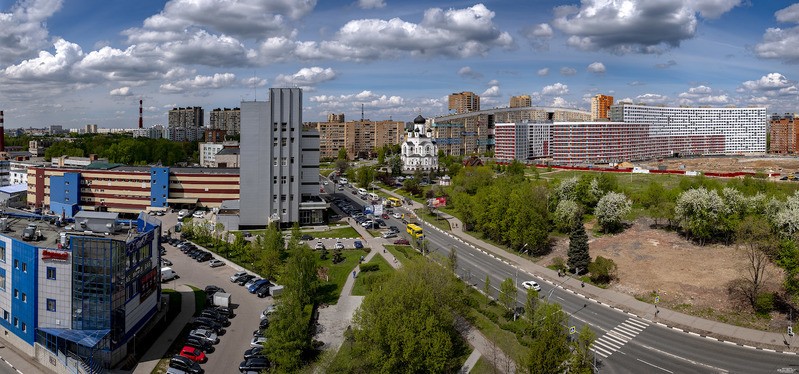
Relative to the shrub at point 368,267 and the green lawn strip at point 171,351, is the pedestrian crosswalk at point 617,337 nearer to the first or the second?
the shrub at point 368,267

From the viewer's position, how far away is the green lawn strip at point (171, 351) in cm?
3212

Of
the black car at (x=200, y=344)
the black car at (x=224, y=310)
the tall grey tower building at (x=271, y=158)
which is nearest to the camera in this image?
the black car at (x=200, y=344)

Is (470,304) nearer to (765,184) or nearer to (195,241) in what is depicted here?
(195,241)

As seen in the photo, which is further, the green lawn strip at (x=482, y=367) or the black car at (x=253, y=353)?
the black car at (x=253, y=353)

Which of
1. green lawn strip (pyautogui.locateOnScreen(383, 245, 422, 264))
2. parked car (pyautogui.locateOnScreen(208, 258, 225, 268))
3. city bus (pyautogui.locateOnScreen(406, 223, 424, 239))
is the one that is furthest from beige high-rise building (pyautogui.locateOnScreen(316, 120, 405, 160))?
→ parked car (pyautogui.locateOnScreen(208, 258, 225, 268))

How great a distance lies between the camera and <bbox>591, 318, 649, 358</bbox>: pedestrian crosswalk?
1342 inches

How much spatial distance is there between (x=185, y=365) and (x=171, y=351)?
3736 mm

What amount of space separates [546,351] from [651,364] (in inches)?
408

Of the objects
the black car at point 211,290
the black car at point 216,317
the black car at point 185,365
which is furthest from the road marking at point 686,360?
the black car at point 211,290

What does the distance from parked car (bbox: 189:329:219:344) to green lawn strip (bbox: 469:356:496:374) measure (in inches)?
662

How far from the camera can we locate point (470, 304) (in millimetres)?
39781

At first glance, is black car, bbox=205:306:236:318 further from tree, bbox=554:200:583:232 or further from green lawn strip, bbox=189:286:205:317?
tree, bbox=554:200:583:232

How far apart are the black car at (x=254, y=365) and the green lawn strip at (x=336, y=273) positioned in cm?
1091

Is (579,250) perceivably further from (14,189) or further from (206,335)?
(14,189)
